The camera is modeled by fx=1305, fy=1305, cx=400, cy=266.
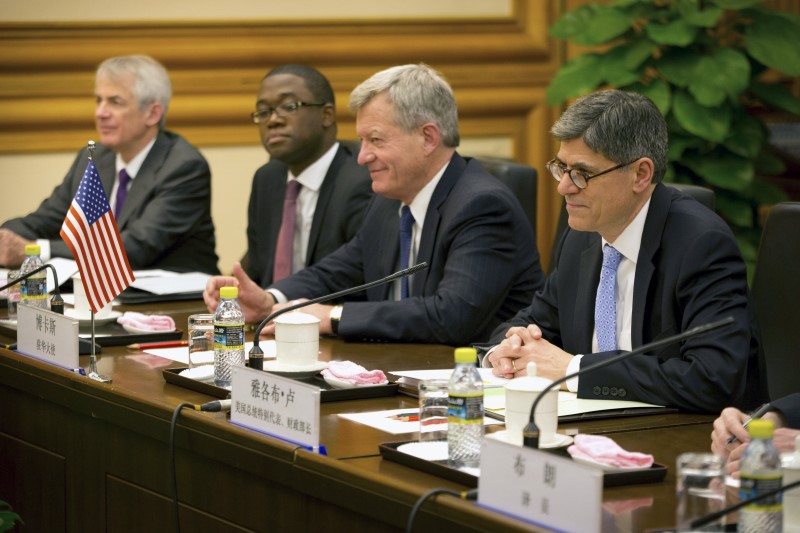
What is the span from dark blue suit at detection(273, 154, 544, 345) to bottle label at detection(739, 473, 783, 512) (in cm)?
191

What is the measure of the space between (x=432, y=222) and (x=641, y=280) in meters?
1.04

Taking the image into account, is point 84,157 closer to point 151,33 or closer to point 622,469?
point 151,33

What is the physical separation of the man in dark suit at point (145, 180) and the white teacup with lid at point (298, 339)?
2289 mm

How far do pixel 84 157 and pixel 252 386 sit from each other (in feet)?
11.0

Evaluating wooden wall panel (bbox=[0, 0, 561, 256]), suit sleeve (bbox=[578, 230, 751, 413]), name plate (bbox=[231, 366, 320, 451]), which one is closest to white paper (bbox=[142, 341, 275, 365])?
name plate (bbox=[231, 366, 320, 451])

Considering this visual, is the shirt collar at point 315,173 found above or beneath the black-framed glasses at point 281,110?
beneath

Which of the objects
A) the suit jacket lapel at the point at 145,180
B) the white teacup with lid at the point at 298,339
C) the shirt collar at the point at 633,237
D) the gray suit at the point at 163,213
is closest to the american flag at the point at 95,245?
the white teacup with lid at the point at 298,339

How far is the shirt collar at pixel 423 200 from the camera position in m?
3.96

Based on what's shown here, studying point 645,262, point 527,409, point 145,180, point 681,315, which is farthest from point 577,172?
point 145,180

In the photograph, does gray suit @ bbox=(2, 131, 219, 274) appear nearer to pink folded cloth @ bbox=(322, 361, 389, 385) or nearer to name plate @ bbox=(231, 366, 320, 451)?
pink folded cloth @ bbox=(322, 361, 389, 385)

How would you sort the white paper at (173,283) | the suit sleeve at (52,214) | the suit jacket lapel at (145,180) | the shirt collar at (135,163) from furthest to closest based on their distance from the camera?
the suit sleeve at (52,214), the shirt collar at (135,163), the suit jacket lapel at (145,180), the white paper at (173,283)

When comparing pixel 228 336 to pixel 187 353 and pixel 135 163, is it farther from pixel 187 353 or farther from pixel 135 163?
pixel 135 163

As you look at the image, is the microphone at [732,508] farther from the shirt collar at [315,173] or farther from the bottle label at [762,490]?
the shirt collar at [315,173]

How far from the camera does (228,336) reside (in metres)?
2.85
